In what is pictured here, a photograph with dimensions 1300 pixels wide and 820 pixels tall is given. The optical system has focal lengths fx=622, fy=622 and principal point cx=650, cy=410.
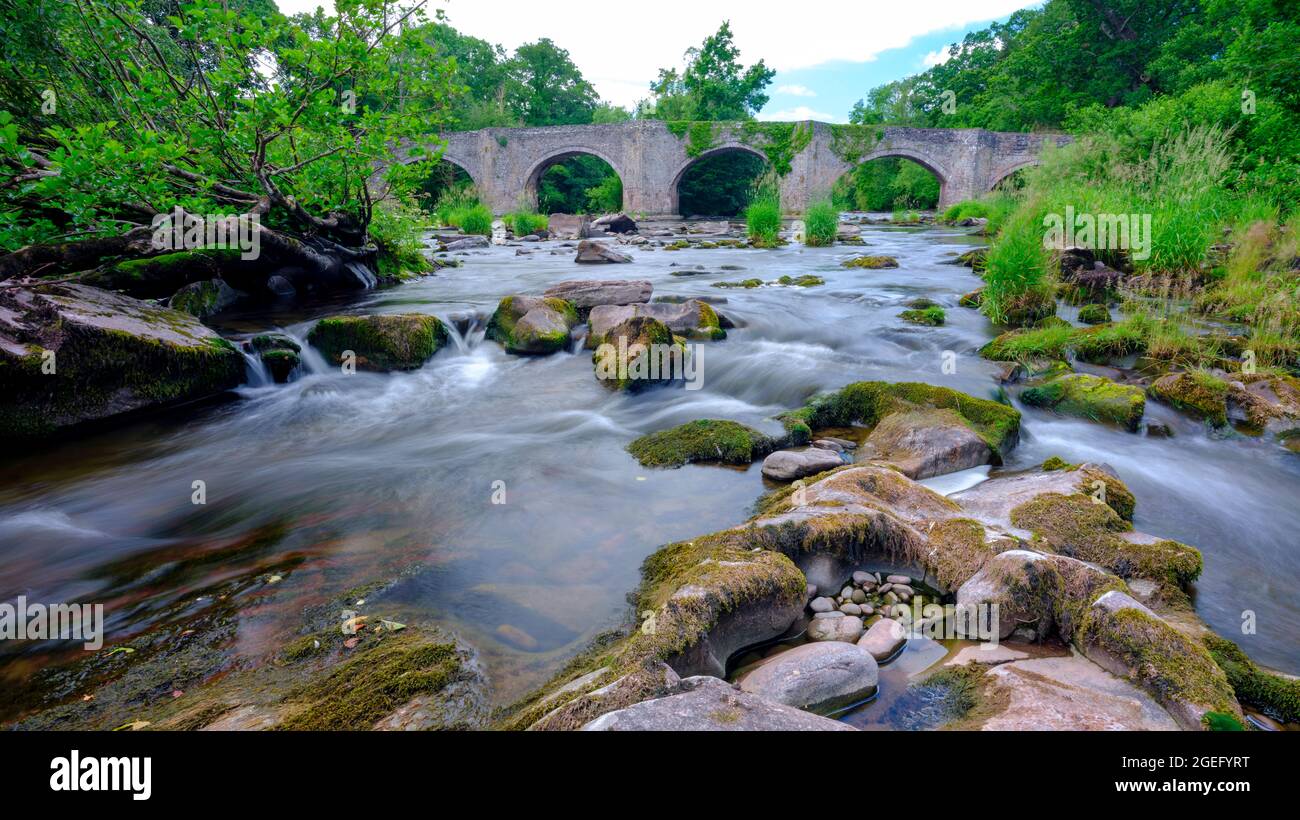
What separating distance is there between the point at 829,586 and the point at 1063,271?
29.4ft

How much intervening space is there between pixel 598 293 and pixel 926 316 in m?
4.73

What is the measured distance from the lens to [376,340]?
7348 mm

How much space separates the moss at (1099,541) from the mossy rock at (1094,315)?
5560 mm

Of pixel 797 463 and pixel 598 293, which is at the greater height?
pixel 598 293

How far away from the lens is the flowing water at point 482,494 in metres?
3.04

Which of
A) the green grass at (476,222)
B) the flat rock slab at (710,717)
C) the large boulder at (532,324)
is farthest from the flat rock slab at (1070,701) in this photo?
the green grass at (476,222)

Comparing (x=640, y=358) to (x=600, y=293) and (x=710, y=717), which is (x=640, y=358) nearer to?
(x=600, y=293)

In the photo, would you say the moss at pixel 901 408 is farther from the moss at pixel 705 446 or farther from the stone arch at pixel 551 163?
the stone arch at pixel 551 163

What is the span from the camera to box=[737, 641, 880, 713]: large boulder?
2191mm

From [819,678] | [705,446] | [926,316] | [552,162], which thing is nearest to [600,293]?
[926,316]

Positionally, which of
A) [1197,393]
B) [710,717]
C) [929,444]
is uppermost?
[1197,393]

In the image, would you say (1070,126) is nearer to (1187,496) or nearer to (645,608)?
(1187,496)

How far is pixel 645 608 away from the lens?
2.88m

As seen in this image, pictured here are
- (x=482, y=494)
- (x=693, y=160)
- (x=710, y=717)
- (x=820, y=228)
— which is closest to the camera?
(x=710, y=717)
